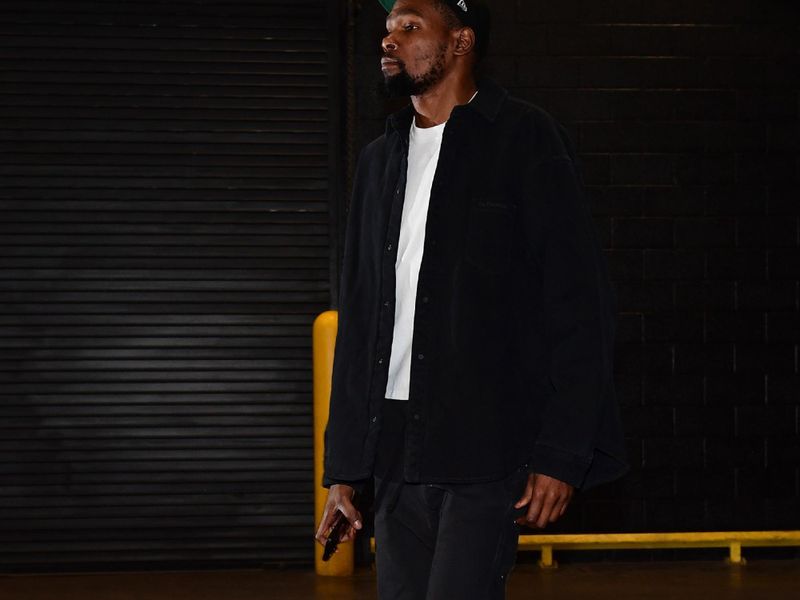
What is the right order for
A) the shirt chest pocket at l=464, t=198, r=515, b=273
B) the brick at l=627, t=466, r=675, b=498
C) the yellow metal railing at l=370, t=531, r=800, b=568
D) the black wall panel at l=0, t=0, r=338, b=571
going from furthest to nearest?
the brick at l=627, t=466, r=675, b=498 → the black wall panel at l=0, t=0, r=338, b=571 → the yellow metal railing at l=370, t=531, r=800, b=568 → the shirt chest pocket at l=464, t=198, r=515, b=273

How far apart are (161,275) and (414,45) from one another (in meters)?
3.93

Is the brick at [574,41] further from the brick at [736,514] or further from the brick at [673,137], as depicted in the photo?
the brick at [736,514]

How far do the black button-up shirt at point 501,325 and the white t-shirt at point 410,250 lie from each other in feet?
0.06

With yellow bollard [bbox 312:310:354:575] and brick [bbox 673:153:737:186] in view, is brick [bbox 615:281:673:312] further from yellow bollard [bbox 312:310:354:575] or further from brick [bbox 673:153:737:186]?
yellow bollard [bbox 312:310:354:575]

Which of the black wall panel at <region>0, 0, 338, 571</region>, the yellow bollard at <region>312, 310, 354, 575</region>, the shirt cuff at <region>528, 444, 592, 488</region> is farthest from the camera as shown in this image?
the black wall panel at <region>0, 0, 338, 571</region>

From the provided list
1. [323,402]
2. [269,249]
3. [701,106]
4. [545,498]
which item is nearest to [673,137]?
[701,106]

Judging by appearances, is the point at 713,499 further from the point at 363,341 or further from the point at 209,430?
the point at 363,341

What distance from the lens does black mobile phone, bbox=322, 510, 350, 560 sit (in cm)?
228

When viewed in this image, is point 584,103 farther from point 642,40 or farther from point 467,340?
point 467,340

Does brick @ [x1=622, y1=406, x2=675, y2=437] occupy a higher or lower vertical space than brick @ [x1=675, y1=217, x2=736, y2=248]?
lower

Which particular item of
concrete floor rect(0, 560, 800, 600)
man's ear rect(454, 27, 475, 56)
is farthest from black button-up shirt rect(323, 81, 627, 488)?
concrete floor rect(0, 560, 800, 600)

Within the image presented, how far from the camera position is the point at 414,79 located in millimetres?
2229

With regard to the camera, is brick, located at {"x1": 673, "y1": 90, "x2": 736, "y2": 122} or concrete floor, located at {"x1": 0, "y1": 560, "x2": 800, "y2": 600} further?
brick, located at {"x1": 673, "y1": 90, "x2": 736, "y2": 122}

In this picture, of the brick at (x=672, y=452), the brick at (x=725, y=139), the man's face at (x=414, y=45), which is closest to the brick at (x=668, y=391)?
the brick at (x=672, y=452)
